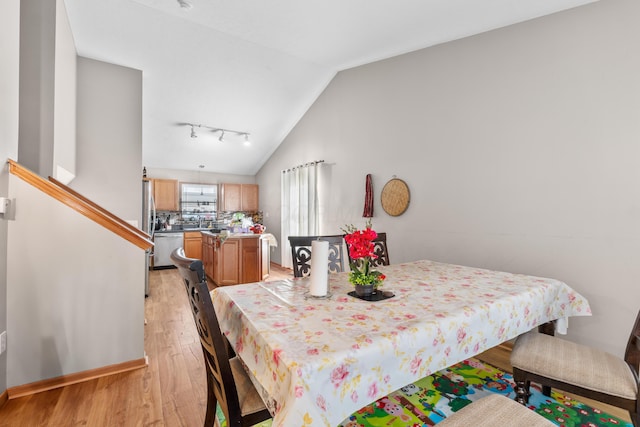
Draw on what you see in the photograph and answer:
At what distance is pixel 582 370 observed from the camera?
55.2 inches

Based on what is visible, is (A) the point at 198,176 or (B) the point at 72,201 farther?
(A) the point at 198,176

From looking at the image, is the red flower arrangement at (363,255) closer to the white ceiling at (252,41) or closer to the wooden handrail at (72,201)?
the wooden handrail at (72,201)

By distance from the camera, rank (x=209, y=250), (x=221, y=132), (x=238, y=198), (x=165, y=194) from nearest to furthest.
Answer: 1. (x=209, y=250)
2. (x=221, y=132)
3. (x=165, y=194)
4. (x=238, y=198)

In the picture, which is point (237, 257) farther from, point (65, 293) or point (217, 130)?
point (65, 293)

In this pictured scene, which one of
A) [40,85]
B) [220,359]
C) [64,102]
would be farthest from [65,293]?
[64,102]

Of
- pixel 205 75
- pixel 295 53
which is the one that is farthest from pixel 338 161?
pixel 205 75

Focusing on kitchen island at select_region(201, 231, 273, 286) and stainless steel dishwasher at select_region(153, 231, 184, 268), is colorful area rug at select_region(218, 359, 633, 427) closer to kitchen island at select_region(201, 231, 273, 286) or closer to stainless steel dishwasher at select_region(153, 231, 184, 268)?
kitchen island at select_region(201, 231, 273, 286)

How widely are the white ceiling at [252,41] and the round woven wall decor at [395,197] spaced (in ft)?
5.01

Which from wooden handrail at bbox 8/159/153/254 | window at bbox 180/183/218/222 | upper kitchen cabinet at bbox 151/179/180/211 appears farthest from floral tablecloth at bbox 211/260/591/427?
window at bbox 180/183/218/222

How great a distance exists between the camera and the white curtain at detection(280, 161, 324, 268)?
4.95 m

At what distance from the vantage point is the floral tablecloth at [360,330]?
2.89 ft

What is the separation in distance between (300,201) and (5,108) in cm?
398

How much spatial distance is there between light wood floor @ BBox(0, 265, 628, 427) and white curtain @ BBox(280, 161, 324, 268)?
9.28 feet

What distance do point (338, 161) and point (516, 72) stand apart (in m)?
2.48
